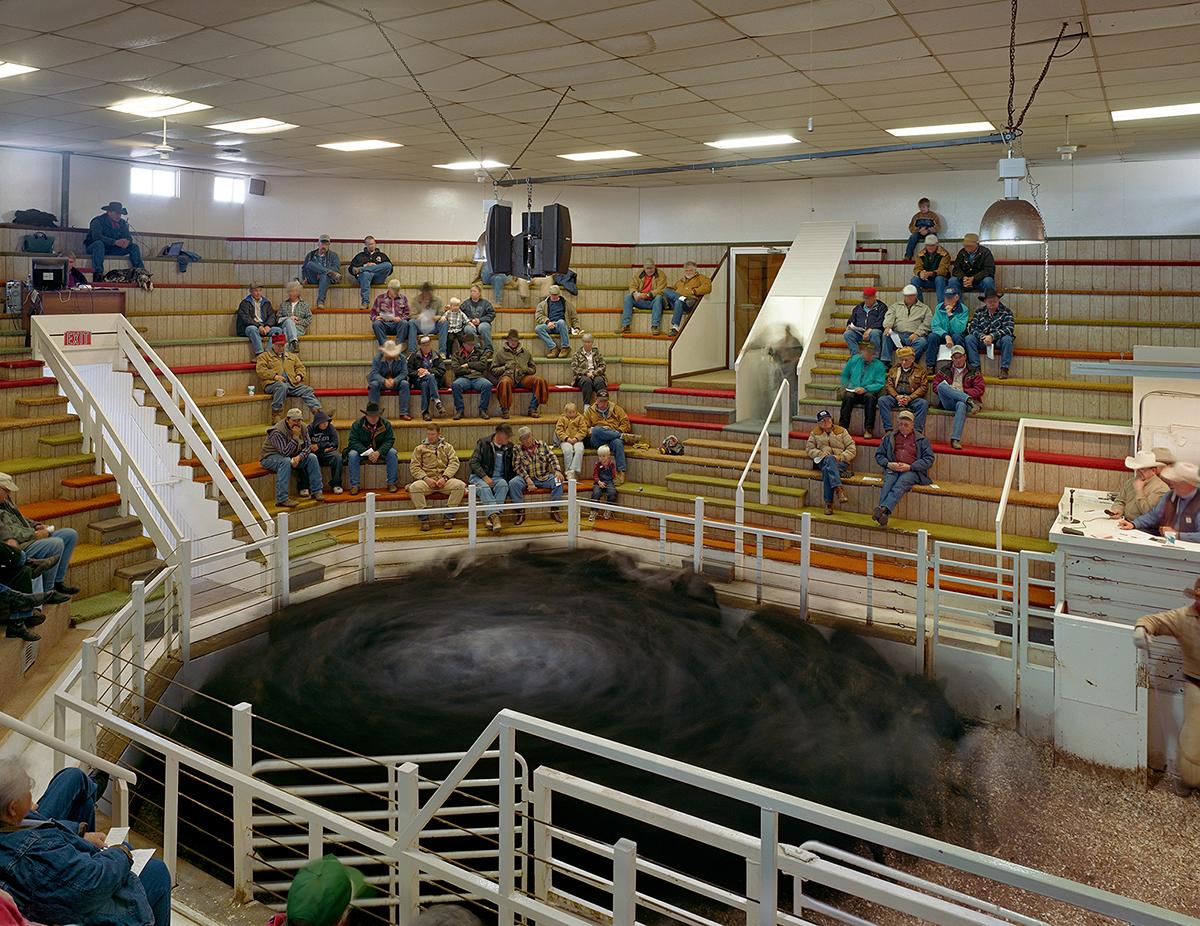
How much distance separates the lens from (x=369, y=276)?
44.9 ft

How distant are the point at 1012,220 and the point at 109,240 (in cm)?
1083

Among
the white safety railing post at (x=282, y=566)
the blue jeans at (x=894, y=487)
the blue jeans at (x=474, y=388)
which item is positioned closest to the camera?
the white safety railing post at (x=282, y=566)

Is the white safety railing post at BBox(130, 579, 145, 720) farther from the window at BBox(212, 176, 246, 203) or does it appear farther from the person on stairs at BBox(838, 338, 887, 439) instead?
the window at BBox(212, 176, 246, 203)

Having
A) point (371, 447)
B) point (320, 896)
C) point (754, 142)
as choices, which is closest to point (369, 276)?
point (371, 447)

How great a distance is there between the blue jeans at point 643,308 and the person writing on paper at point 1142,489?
7673mm

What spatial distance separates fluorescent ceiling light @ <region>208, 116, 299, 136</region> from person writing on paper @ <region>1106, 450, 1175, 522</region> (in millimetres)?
8330

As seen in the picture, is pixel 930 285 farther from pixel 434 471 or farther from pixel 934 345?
pixel 434 471

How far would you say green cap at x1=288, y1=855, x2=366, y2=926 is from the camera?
2.76 m

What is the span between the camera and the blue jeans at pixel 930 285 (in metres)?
11.7

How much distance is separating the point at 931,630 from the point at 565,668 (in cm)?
294

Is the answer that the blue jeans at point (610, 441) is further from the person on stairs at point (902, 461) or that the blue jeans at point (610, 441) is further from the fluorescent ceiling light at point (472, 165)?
the fluorescent ceiling light at point (472, 165)

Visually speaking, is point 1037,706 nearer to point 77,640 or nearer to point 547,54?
point 547,54

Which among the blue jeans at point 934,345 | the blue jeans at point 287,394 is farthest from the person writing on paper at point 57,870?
the blue jeans at point 934,345

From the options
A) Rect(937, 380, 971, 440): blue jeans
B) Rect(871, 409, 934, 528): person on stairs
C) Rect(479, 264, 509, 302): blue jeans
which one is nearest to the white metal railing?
Rect(937, 380, 971, 440): blue jeans
